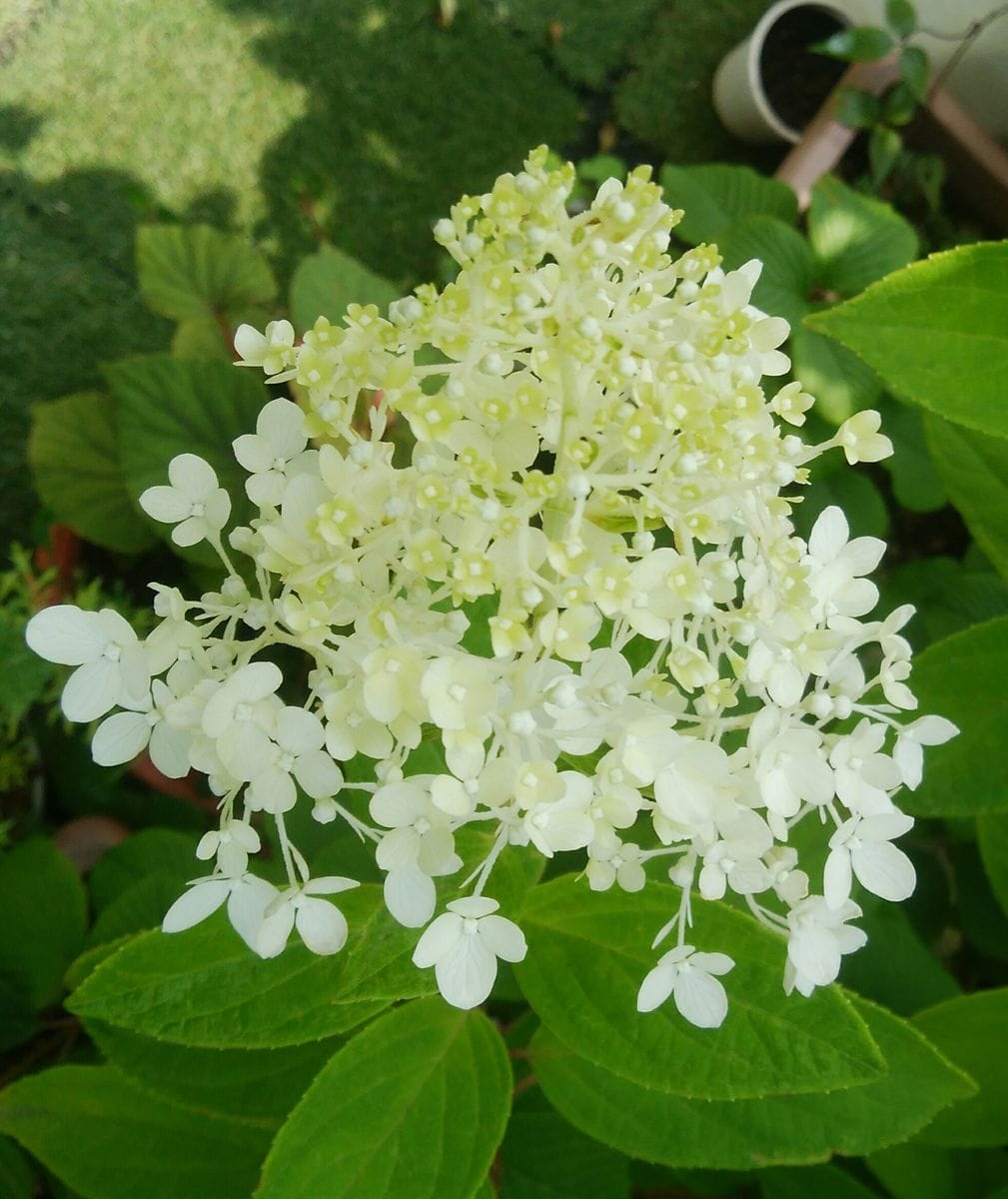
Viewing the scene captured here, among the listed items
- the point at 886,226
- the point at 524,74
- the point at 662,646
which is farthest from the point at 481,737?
the point at 524,74

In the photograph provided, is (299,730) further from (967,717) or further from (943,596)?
(943,596)

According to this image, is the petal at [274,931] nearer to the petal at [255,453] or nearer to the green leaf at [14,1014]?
the petal at [255,453]

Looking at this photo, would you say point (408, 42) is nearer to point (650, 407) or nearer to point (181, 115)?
point (181, 115)

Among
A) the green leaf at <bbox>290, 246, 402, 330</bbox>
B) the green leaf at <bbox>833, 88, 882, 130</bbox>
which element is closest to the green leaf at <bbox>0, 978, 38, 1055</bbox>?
the green leaf at <bbox>290, 246, 402, 330</bbox>

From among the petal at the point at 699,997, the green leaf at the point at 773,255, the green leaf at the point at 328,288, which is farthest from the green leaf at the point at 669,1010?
the green leaf at the point at 773,255

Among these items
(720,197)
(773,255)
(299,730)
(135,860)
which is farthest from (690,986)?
(720,197)

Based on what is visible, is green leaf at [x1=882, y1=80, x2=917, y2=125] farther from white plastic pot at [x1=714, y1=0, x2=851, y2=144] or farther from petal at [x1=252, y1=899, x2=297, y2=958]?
petal at [x1=252, y1=899, x2=297, y2=958]
